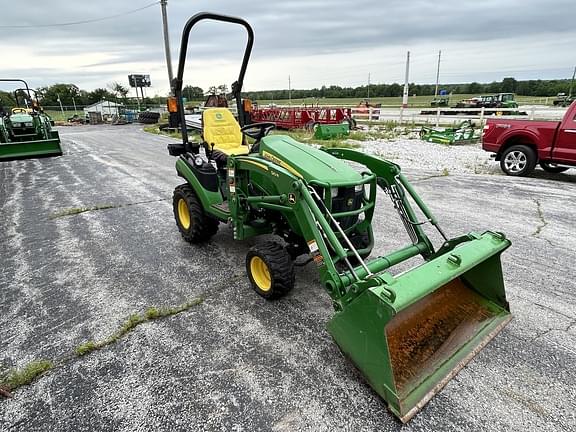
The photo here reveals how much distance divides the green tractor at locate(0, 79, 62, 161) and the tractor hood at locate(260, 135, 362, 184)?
9316 mm

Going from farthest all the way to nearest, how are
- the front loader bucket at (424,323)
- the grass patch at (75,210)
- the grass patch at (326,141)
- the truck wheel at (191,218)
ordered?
1. the grass patch at (326,141)
2. the grass patch at (75,210)
3. the truck wheel at (191,218)
4. the front loader bucket at (424,323)

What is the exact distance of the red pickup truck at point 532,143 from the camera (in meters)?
6.50

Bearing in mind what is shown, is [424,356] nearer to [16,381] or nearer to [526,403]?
[526,403]

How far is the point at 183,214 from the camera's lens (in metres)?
4.20

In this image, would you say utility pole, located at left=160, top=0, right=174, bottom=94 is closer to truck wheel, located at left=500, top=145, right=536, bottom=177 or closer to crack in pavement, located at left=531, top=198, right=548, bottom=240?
truck wheel, located at left=500, top=145, right=536, bottom=177

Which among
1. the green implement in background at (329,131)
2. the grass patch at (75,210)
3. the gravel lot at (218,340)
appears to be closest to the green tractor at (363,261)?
the gravel lot at (218,340)

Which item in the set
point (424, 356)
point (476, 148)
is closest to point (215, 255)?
point (424, 356)

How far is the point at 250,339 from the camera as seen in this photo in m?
2.49

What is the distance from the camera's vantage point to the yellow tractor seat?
4.19m

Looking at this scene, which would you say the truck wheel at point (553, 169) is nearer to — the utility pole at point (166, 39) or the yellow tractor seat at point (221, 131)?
the yellow tractor seat at point (221, 131)

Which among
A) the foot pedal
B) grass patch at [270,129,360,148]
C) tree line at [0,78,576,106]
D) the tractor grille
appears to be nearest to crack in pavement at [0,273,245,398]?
the foot pedal

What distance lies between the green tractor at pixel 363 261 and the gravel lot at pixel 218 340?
0.17 metres

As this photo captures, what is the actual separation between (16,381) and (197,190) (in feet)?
7.10

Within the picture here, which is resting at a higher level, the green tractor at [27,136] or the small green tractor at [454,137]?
the green tractor at [27,136]
